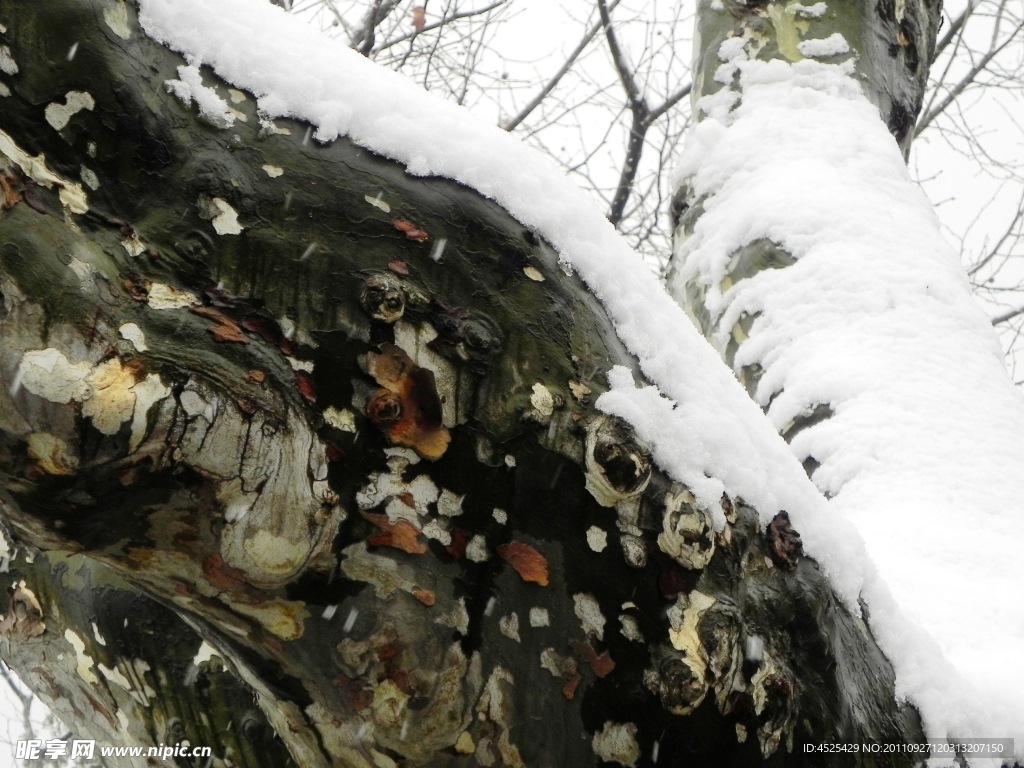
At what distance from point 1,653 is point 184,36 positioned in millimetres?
1106

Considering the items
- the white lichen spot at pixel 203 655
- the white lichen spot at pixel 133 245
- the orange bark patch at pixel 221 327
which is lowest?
the white lichen spot at pixel 203 655

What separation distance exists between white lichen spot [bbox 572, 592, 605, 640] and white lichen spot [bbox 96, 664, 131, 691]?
0.76m

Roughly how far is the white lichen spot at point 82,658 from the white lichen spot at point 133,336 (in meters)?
0.71

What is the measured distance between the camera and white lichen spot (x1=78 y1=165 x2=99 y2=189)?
2.82ft

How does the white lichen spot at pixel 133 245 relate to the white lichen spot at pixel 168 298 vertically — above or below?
above

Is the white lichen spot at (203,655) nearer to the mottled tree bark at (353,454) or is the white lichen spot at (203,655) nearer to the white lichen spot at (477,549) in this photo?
the mottled tree bark at (353,454)

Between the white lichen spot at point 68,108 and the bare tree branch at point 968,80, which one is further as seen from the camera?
the bare tree branch at point 968,80

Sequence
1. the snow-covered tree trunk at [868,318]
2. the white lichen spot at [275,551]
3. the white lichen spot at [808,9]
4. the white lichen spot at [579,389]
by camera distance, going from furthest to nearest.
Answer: the white lichen spot at [808,9]
the snow-covered tree trunk at [868,318]
the white lichen spot at [579,389]
the white lichen spot at [275,551]

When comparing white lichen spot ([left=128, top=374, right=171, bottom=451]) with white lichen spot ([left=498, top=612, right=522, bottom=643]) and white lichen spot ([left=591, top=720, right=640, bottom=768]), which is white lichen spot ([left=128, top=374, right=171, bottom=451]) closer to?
white lichen spot ([left=498, top=612, right=522, bottom=643])

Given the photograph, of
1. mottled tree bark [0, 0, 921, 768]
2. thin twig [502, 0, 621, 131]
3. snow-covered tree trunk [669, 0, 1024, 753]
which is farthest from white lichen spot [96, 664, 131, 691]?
thin twig [502, 0, 621, 131]

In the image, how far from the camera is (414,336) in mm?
925

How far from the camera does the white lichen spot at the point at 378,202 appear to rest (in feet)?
3.10

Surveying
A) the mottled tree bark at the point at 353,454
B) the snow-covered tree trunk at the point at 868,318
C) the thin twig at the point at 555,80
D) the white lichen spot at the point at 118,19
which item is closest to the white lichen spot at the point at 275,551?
the mottled tree bark at the point at 353,454

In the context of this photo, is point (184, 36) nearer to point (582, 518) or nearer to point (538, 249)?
point (538, 249)
